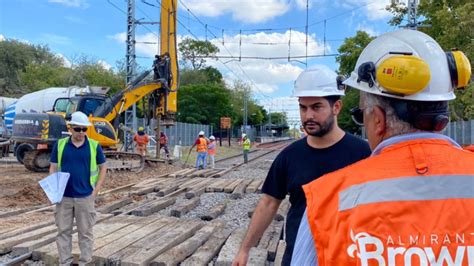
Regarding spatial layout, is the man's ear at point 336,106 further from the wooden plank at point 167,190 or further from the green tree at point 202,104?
the green tree at point 202,104

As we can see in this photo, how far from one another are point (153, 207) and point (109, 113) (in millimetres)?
10009

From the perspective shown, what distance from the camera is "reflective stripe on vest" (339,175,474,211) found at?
1.30 m

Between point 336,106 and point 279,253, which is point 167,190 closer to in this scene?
point 279,253

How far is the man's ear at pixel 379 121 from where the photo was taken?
1514 mm

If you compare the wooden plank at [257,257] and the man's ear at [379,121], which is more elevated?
the man's ear at [379,121]

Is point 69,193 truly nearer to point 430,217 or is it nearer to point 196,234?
point 196,234

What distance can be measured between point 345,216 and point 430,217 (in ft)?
0.74

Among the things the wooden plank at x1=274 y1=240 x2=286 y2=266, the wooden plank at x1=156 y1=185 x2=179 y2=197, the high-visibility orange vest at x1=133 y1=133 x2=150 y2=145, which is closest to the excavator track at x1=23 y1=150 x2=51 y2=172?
the high-visibility orange vest at x1=133 y1=133 x2=150 y2=145

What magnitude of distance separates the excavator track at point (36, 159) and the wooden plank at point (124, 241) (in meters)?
11.1

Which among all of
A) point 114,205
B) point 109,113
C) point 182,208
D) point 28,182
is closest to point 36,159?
point 28,182

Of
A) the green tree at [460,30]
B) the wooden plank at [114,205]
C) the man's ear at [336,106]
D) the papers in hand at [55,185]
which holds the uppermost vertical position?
the green tree at [460,30]

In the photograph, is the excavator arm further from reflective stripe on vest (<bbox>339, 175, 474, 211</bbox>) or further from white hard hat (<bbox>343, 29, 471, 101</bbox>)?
reflective stripe on vest (<bbox>339, 175, 474, 211</bbox>)

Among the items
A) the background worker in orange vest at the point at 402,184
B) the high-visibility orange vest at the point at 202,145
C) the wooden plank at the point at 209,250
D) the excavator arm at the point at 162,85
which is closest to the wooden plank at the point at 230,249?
the wooden plank at the point at 209,250

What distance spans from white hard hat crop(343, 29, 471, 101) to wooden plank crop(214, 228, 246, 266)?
14.8 feet
